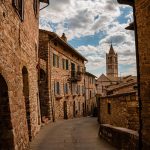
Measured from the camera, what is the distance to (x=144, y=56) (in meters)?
8.22

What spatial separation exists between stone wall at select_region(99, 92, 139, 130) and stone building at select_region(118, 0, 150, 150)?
3.95 m

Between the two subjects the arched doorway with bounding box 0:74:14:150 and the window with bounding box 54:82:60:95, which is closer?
the arched doorway with bounding box 0:74:14:150

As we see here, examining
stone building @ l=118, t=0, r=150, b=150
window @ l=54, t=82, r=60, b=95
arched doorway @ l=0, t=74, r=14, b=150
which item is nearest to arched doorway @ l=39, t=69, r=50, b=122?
window @ l=54, t=82, r=60, b=95

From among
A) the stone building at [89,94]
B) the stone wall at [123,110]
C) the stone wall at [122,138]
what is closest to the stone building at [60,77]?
the stone building at [89,94]

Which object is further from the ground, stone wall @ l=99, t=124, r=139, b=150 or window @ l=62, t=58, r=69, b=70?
window @ l=62, t=58, r=69, b=70

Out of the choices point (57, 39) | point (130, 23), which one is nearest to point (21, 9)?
point (130, 23)

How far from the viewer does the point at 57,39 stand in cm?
2377

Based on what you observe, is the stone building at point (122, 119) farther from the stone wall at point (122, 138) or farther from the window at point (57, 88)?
the window at point (57, 88)

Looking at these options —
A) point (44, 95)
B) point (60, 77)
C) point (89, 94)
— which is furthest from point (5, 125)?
point (89, 94)

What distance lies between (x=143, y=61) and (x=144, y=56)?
0.52 feet

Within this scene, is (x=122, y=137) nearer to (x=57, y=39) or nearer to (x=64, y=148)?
(x=64, y=148)

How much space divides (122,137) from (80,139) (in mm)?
3622

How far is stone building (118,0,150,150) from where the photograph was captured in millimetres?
8008

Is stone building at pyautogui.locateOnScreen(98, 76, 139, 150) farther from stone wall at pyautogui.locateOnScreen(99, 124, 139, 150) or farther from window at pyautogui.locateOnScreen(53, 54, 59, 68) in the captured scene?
window at pyautogui.locateOnScreen(53, 54, 59, 68)
